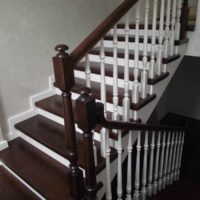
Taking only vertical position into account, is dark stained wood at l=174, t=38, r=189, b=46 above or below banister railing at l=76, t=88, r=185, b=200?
above

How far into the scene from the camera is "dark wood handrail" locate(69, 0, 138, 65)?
4.00 ft

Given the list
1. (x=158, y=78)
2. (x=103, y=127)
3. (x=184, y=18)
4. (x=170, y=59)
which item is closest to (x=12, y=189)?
(x=103, y=127)

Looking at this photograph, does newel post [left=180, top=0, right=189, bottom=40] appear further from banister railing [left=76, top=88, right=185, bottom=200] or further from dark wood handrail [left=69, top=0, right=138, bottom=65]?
banister railing [left=76, top=88, right=185, bottom=200]

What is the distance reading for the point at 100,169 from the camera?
1655 millimetres

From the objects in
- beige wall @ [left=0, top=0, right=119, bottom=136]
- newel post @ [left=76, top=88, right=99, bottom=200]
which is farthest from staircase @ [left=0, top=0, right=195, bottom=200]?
beige wall @ [left=0, top=0, right=119, bottom=136]

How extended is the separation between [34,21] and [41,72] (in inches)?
21.9

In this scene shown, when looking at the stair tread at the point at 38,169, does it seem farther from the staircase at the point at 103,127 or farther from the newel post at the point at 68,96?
the newel post at the point at 68,96

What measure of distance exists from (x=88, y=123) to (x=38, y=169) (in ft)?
3.56

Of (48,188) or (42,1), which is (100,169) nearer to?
(48,188)

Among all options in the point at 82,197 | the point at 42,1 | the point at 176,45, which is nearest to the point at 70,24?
the point at 42,1

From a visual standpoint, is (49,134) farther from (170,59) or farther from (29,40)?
(170,59)

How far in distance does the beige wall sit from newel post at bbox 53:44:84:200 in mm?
1303

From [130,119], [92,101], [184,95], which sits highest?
[92,101]

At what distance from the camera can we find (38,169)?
197 cm
